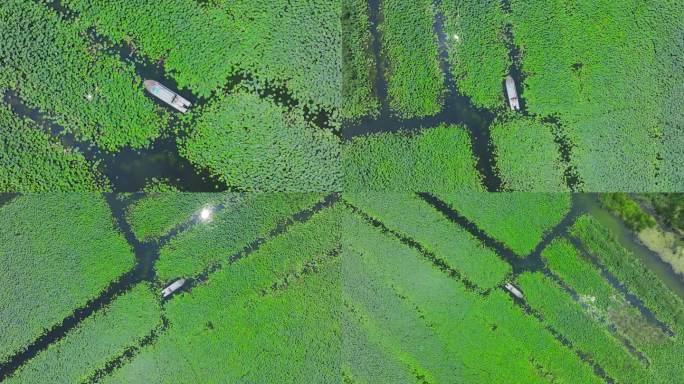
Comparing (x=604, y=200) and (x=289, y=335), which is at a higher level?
(x=604, y=200)

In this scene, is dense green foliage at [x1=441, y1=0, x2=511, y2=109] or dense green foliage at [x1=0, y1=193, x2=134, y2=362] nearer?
dense green foliage at [x1=0, y1=193, x2=134, y2=362]

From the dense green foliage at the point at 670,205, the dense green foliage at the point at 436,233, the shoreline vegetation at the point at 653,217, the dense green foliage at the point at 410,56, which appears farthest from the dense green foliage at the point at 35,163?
the dense green foliage at the point at 670,205

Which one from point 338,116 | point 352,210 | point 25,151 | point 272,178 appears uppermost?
point 25,151

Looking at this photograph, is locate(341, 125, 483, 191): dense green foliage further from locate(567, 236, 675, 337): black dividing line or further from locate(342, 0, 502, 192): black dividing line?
locate(567, 236, 675, 337): black dividing line

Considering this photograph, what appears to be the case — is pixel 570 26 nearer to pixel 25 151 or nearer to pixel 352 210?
pixel 352 210

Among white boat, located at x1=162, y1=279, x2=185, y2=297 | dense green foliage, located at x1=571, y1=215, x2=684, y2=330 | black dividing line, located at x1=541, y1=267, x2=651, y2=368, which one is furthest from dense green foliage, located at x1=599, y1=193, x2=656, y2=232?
white boat, located at x1=162, y1=279, x2=185, y2=297

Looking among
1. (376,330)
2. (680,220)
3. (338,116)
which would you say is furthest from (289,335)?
(680,220)

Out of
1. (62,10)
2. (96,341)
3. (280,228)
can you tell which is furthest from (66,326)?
(62,10)
